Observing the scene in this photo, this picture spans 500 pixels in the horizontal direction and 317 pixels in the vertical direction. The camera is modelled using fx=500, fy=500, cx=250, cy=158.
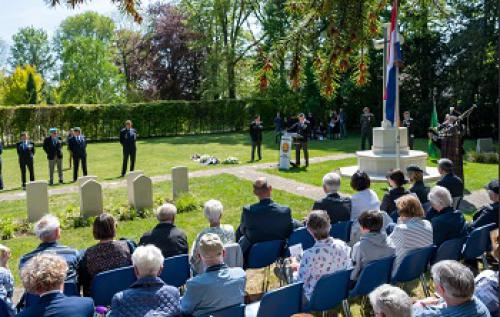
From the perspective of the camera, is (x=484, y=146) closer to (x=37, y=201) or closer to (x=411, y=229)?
(x=411, y=229)

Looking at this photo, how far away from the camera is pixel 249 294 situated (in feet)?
20.7

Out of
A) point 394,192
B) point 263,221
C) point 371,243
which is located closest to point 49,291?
point 263,221

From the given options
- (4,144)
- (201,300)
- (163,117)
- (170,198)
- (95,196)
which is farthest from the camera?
(163,117)

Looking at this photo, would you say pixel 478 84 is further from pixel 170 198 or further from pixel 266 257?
pixel 266 257

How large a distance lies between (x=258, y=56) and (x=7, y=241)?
312 inches

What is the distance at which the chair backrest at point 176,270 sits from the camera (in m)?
5.24

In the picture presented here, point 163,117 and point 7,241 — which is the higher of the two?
point 163,117

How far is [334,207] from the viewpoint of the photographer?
673 cm

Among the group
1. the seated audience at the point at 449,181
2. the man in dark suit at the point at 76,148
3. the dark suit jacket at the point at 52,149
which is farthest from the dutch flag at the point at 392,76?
the dark suit jacket at the point at 52,149

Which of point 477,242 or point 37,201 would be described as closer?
point 477,242

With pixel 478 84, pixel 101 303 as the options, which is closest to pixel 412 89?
pixel 478 84

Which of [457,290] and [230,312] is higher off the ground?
[457,290]

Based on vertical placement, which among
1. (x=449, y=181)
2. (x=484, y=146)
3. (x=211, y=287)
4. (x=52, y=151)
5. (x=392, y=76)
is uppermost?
(x=392, y=76)

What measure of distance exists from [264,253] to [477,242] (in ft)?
8.49
